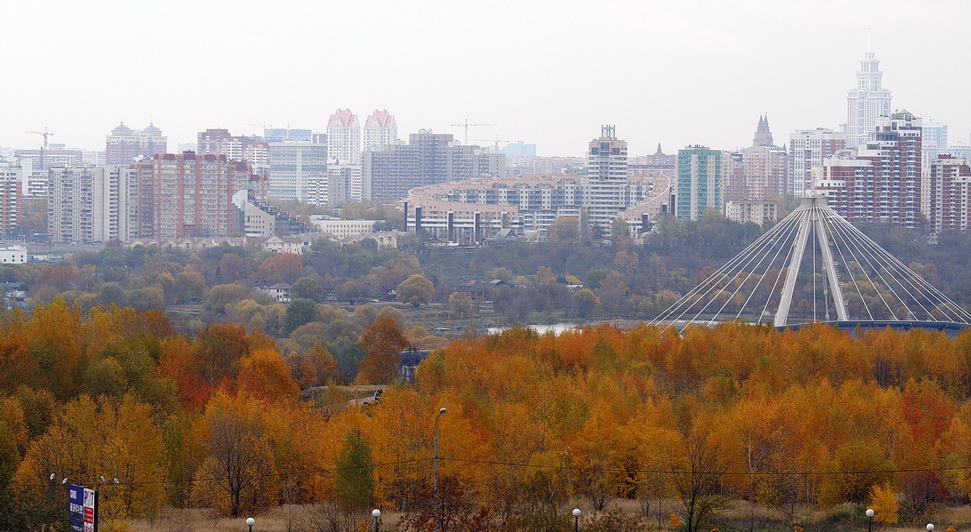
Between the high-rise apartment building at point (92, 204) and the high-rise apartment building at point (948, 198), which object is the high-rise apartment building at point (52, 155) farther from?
the high-rise apartment building at point (948, 198)

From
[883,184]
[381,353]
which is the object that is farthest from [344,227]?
[381,353]

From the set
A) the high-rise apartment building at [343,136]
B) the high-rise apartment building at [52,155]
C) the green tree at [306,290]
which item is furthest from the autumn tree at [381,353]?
the high-rise apartment building at [343,136]

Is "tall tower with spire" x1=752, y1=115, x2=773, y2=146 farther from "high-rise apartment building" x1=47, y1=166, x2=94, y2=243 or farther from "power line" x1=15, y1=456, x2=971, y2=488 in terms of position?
"power line" x1=15, y1=456, x2=971, y2=488

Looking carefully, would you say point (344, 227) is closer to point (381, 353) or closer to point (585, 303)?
point (585, 303)

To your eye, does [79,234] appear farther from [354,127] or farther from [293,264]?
[354,127]

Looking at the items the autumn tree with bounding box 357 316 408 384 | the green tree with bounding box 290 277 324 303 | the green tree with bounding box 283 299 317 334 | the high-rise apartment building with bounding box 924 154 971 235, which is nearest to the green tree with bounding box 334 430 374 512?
the autumn tree with bounding box 357 316 408 384

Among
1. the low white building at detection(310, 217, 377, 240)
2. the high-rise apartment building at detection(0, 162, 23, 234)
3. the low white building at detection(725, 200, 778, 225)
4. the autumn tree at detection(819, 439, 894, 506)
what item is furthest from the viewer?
the high-rise apartment building at detection(0, 162, 23, 234)

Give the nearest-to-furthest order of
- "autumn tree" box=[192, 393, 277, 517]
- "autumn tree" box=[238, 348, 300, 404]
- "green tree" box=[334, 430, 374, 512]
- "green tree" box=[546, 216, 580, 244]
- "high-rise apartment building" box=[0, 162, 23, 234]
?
"green tree" box=[334, 430, 374, 512] < "autumn tree" box=[192, 393, 277, 517] < "autumn tree" box=[238, 348, 300, 404] < "green tree" box=[546, 216, 580, 244] < "high-rise apartment building" box=[0, 162, 23, 234]
